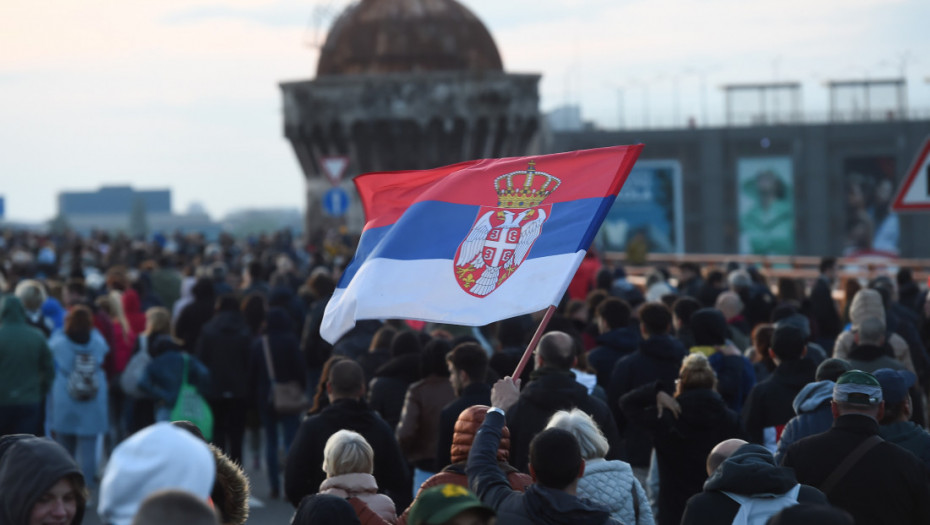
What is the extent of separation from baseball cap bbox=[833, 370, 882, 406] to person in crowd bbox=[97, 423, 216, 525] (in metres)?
3.17

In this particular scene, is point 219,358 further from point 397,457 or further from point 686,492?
point 686,492

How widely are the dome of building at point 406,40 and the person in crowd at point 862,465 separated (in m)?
38.4

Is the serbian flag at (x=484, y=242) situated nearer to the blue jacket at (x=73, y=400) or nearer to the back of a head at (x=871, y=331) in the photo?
the back of a head at (x=871, y=331)

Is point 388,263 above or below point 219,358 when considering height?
above

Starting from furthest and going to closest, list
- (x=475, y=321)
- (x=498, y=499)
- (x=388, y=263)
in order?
(x=388, y=263), (x=475, y=321), (x=498, y=499)

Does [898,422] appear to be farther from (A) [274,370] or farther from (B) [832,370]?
(A) [274,370]

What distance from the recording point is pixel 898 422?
20.5 feet

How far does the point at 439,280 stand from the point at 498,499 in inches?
62.7

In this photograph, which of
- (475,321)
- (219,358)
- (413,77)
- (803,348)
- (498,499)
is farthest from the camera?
(413,77)

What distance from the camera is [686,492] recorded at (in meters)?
7.26

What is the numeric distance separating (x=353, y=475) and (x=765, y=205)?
239 ft

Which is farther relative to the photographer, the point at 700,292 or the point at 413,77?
the point at 413,77

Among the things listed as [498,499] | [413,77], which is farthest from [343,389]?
[413,77]

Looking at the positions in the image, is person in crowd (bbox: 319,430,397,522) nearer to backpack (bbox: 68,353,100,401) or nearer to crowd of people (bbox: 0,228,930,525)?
crowd of people (bbox: 0,228,930,525)
